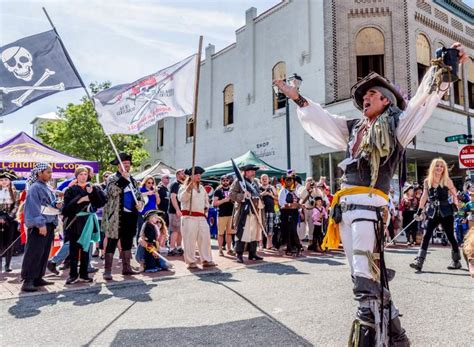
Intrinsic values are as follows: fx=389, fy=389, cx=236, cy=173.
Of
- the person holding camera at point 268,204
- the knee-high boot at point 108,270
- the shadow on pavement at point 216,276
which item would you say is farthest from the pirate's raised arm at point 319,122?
the person holding camera at point 268,204

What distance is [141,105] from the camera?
21.9 feet

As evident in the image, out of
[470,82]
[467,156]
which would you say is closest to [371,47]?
[470,82]

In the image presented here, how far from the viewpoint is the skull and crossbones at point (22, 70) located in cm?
614

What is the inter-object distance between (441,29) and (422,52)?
7.74 feet

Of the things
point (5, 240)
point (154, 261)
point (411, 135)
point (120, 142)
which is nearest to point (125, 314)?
point (154, 261)

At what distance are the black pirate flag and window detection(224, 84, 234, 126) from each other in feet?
57.3

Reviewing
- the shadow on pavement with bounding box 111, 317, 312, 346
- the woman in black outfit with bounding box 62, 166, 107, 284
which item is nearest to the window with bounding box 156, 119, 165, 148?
the woman in black outfit with bounding box 62, 166, 107, 284

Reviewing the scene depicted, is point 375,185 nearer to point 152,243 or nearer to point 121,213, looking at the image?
point 121,213

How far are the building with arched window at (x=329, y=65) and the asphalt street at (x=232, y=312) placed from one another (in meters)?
10.6

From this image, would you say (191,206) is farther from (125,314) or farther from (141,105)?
(125,314)

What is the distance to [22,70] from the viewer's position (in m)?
6.23

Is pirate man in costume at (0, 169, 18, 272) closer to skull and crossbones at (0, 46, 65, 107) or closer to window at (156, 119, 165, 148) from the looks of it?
skull and crossbones at (0, 46, 65, 107)

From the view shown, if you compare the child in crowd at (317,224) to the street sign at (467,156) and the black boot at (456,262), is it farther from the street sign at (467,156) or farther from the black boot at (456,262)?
the street sign at (467,156)

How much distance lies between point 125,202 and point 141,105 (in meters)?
1.68
